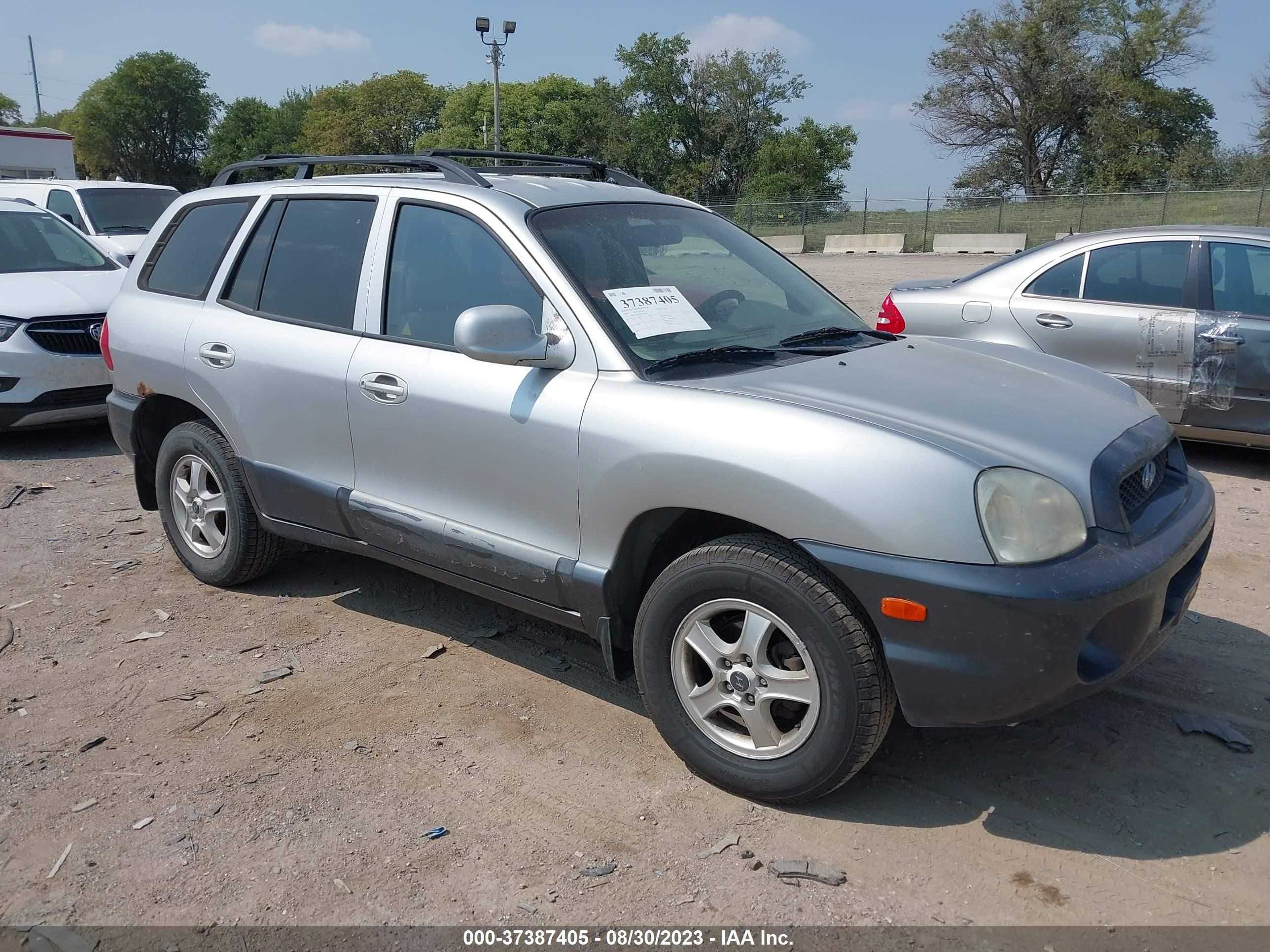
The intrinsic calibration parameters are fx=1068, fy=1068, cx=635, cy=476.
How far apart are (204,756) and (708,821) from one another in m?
1.75

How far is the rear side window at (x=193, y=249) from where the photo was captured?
16.1 ft

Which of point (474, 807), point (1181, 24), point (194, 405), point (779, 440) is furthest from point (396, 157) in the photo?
point (1181, 24)

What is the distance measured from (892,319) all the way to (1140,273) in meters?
1.59

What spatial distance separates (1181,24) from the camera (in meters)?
47.0

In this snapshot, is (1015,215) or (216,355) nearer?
(216,355)

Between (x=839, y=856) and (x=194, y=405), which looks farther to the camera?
(x=194, y=405)

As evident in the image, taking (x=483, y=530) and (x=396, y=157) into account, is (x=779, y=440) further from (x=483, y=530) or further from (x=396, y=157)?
(x=396, y=157)

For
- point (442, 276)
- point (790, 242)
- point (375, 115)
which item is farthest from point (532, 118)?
point (442, 276)

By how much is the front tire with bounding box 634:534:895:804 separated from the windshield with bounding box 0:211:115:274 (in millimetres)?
7729

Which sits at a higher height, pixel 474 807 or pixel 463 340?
pixel 463 340

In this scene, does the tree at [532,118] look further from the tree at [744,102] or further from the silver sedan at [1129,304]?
the silver sedan at [1129,304]

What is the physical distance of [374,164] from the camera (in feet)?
14.4

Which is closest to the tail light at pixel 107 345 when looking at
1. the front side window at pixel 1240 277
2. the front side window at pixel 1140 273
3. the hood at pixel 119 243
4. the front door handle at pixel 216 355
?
the front door handle at pixel 216 355

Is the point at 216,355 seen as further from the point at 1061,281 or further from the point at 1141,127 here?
the point at 1141,127
